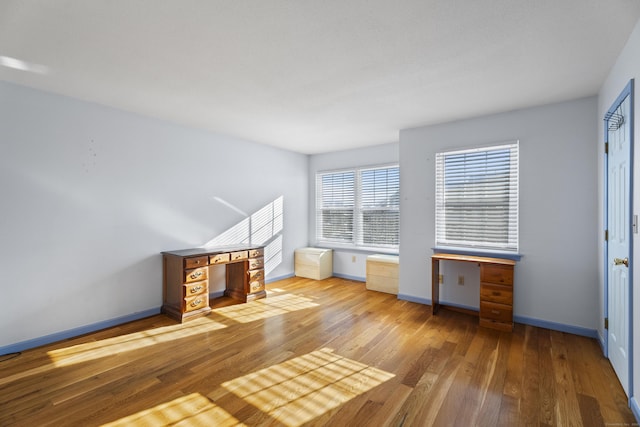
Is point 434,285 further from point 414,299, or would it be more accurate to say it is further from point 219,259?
point 219,259

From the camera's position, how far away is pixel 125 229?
138 inches

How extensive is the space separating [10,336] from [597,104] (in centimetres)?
642

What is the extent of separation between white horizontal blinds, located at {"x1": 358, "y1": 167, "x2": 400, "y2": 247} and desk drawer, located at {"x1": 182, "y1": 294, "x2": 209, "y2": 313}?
3.02 meters

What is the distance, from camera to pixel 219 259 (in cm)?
394

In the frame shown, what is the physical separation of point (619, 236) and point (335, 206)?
423 cm

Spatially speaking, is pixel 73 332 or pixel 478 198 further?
pixel 478 198

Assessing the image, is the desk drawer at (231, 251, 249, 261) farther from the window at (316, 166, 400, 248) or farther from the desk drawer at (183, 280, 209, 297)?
the window at (316, 166, 400, 248)

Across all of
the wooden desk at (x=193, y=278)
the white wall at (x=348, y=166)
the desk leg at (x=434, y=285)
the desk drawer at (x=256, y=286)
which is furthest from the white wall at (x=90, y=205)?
the desk leg at (x=434, y=285)

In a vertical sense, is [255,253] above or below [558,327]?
above

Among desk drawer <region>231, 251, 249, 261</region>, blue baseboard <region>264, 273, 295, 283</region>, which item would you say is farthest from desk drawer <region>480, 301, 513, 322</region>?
blue baseboard <region>264, 273, 295, 283</region>

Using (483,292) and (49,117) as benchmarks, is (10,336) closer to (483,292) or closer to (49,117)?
(49,117)

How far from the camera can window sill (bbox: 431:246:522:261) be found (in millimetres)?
3485

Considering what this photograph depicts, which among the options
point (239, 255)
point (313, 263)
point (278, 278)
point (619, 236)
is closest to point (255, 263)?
point (239, 255)

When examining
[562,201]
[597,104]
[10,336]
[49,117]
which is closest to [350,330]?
[562,201]
